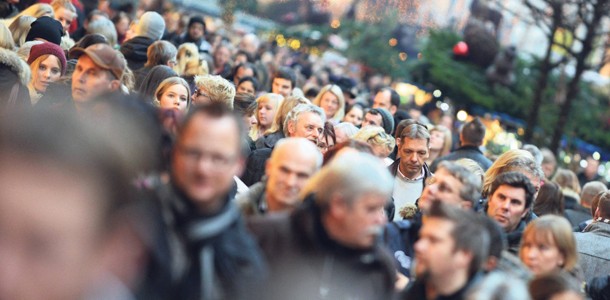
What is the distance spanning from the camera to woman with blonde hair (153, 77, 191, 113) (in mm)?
8691

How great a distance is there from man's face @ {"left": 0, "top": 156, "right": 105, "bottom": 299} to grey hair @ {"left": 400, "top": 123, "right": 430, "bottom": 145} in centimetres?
563

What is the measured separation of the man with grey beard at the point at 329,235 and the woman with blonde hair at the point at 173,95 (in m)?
3.44

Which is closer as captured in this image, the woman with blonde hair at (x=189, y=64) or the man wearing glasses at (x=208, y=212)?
the man wearing glasses at (x=208, y=212)

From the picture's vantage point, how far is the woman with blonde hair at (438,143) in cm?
1317

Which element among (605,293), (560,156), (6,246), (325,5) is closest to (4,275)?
(6,246)

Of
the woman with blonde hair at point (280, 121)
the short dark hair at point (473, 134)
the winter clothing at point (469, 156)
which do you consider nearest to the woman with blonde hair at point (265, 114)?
the woman with blonde hair at point (280, 121)

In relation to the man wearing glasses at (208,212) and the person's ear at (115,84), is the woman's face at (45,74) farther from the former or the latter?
the man wearing glasses at (208,212)

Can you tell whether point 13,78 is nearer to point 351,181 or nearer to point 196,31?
point 351,181

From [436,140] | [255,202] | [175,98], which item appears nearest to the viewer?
[255,202]

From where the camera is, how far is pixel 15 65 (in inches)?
322

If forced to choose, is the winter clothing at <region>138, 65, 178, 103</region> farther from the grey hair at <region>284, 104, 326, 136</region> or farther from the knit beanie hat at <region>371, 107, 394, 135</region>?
the knit beanie hat at <region>371, 107, 394, 135</region>

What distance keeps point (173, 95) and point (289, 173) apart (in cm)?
307

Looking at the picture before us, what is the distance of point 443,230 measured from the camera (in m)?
5.34

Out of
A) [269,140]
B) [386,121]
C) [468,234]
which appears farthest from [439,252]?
[386,121]
